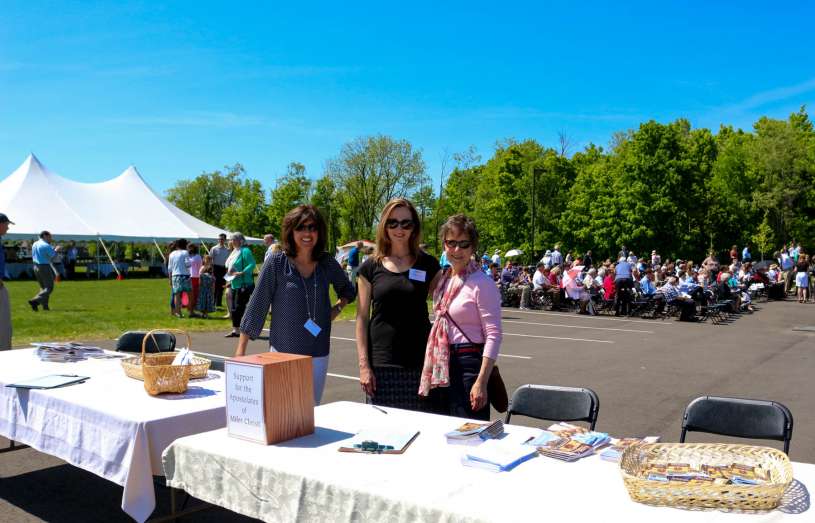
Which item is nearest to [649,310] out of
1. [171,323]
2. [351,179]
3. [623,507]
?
[171,323]

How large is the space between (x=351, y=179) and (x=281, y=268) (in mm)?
57224

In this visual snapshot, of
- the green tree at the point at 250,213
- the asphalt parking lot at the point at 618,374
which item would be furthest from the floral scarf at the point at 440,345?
the green tree at the point at 250,213

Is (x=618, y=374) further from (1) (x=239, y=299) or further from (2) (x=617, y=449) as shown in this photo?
(2) (x=617, y=449)

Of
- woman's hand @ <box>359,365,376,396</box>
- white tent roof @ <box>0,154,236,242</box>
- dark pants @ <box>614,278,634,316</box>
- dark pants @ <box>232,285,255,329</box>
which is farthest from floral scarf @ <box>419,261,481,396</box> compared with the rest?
white tent roof @ <box>0,154,236,242</box>

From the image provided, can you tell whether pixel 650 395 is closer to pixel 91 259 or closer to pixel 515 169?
pixel 91 259

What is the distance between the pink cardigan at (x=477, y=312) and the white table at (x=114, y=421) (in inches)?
55.0

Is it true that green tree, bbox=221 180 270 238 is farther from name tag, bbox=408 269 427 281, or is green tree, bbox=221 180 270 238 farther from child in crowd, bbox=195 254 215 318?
name tag, bbox=408 269 427 281

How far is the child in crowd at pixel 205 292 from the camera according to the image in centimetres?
1612

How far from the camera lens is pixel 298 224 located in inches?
169

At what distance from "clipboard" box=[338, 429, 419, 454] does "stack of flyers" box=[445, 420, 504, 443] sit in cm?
18

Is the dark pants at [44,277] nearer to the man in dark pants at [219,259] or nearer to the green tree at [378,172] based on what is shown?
the man in dark pants at [219,259]

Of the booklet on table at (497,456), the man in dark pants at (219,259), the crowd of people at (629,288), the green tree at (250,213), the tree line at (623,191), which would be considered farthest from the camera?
the green tree at (250,213)

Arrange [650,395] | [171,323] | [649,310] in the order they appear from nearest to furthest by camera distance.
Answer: [650,395], [171,323], [649,310]

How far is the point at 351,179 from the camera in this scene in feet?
200
